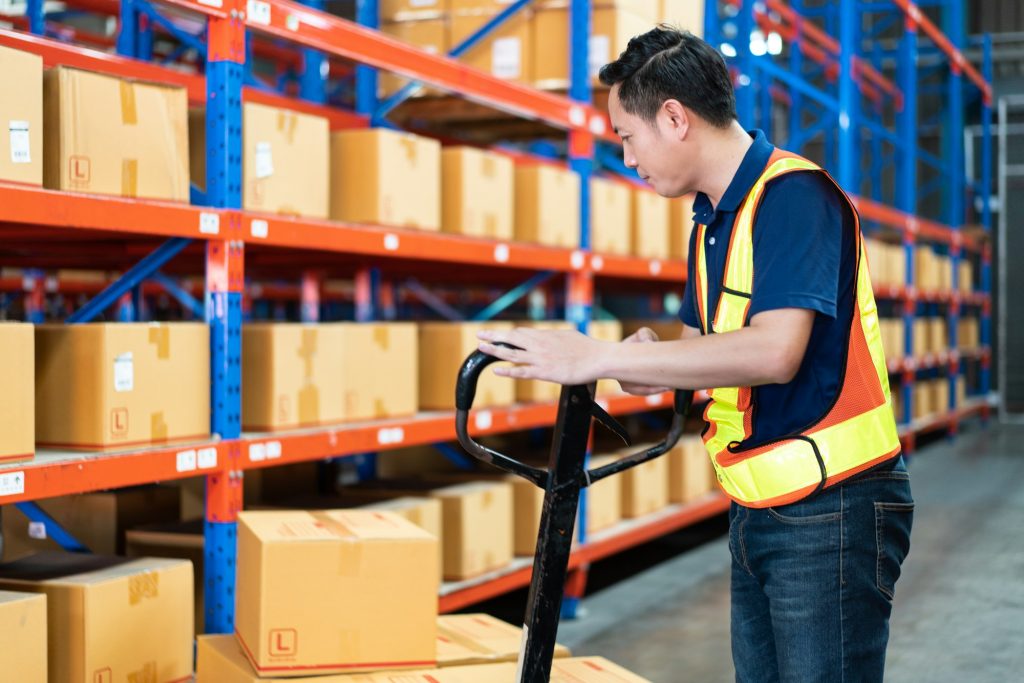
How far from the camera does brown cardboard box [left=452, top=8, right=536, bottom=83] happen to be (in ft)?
18.5

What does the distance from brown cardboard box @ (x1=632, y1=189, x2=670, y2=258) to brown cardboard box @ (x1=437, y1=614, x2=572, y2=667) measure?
3116 millimetres

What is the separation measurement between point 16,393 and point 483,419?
2.16 meters

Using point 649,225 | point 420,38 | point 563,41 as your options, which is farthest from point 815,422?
point 649,225

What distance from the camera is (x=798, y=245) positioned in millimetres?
1861

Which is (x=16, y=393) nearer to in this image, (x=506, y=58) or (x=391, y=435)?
(x=391, y=435)

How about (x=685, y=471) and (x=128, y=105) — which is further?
(x=685, y=471)

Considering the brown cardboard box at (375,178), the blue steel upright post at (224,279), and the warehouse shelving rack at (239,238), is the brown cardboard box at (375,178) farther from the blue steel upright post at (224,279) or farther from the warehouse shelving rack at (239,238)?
the blue steel upright post at (224,279)

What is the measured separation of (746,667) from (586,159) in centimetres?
370

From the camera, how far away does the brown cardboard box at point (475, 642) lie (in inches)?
122

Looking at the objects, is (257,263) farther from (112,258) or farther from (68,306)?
(68,306)

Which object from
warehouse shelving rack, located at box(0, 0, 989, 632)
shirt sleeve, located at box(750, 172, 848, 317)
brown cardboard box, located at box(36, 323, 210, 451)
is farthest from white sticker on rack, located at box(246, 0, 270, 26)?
shirt sleeve, located at box(750, 172, 848, 317)

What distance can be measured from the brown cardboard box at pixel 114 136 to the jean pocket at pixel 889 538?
2231 mm

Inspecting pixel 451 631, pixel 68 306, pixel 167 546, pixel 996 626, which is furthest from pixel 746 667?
pixel 68 306

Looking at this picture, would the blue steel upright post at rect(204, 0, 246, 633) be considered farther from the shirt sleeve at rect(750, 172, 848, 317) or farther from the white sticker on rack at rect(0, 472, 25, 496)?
the shirt sleeve at rect(750, 172, 848, 317)
